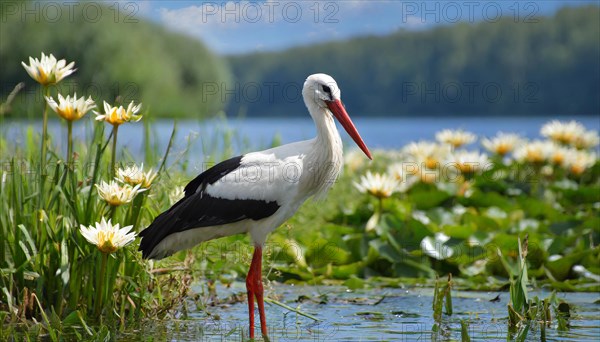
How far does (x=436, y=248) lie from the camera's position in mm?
6801

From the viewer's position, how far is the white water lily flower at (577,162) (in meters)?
9.24

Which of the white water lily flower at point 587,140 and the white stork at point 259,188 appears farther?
the white water lily flower at point 587,140

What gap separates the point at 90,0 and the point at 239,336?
2939 centimetres

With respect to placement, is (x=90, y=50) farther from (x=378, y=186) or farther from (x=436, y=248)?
(x=436, y=248)

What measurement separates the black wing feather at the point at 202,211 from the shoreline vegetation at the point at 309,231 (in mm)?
155

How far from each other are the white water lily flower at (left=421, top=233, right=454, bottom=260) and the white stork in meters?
1.65

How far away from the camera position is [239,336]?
5207 millimetres

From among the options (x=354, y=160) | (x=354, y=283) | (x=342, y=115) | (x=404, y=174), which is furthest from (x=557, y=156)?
(x=342, y=115)

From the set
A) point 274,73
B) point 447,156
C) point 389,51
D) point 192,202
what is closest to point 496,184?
point 447,156

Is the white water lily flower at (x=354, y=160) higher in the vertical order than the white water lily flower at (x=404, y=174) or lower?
higher

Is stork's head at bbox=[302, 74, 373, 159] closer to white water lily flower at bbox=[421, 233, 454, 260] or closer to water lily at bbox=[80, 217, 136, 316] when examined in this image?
water lily at bbox=[80, 217, 136, 316]

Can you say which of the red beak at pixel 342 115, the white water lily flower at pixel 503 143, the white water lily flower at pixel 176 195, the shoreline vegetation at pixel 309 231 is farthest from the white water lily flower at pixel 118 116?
the white water lily flower at pixel 503 143

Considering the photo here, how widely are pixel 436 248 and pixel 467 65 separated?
1769 inches

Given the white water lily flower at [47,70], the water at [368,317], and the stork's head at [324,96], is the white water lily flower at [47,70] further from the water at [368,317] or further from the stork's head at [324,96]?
the water at [368,317]
